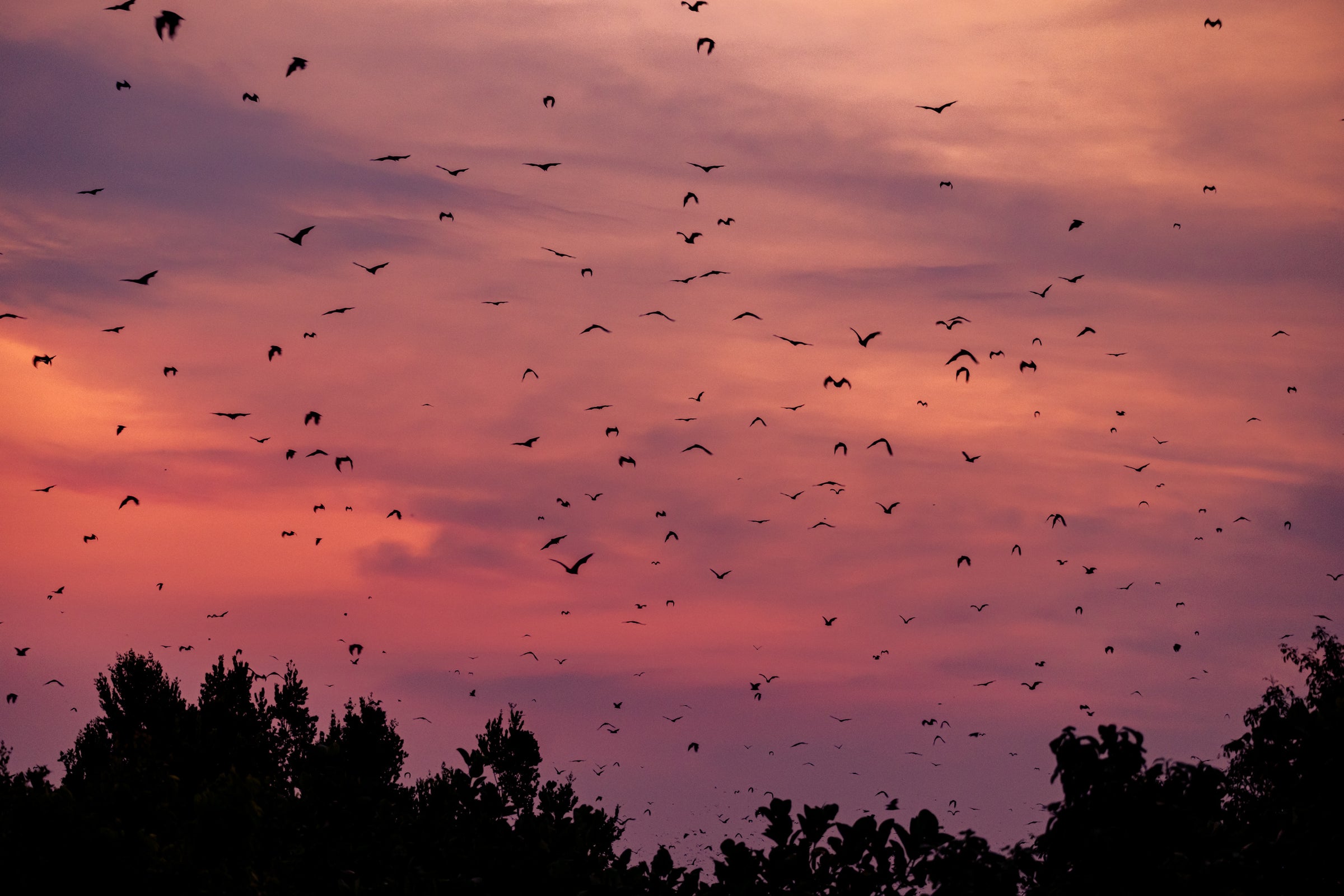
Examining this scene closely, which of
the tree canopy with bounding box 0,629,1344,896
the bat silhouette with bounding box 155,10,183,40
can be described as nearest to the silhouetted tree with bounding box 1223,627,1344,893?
the tree canopy with bounding box 0,629,1344,896

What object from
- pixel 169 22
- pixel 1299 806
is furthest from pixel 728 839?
pixel 169 22

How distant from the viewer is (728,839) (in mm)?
14719

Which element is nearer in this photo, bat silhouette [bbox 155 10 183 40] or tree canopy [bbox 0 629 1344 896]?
tree canopy [bbox 0 629 1344 896]

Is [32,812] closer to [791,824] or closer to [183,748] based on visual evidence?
[791,824]

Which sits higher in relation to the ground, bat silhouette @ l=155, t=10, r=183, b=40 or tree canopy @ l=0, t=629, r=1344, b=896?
bat silhouette @ l=155, t=10, r=183, b=40

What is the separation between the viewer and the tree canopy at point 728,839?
444 inches

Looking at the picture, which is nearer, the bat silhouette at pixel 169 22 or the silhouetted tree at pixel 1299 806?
the silhouetted tree at pixel 1299 806

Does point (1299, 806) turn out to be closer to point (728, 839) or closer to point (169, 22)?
point (728, 839)

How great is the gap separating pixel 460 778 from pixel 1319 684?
3684cm

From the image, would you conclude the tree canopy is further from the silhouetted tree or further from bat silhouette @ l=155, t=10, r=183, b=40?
bat silhouette @ l=155, t=10, r=183, b=40

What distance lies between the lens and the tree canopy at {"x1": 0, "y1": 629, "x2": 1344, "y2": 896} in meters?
11.3

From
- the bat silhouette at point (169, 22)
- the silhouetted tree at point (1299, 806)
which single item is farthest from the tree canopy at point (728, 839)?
the bat silhouette at point (169, 22)

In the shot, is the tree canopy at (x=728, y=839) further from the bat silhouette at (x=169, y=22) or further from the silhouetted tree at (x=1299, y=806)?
the bat silhouette at (x=169, y=22)

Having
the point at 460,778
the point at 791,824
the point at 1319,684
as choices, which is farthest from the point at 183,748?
the point at 791,824
